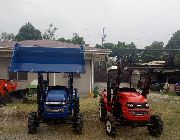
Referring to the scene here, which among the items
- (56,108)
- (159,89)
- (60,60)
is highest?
(60,60)

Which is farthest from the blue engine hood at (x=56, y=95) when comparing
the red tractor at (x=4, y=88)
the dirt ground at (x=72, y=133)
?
the red tractor at (x=4, y=88)

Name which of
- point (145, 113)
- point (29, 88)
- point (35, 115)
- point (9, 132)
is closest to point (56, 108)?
point (35, 115)

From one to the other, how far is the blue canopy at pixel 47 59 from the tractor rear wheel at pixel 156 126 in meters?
2.93

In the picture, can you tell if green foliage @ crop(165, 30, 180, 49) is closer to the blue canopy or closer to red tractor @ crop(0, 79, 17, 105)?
red tractor @ crop(0, 79, 17, 105)

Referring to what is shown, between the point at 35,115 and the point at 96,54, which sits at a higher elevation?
the point at 96,54

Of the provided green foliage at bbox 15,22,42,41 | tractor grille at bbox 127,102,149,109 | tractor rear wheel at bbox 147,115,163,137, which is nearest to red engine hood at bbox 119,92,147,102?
tractor grille at bbox 127,102,149,109

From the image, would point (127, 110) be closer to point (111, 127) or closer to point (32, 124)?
point (111, 127)

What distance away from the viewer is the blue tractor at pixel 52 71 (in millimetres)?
12297

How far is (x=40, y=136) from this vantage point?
472 inches

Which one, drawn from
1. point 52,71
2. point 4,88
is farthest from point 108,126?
point 4,88

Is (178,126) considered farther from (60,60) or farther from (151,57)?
(151,57)

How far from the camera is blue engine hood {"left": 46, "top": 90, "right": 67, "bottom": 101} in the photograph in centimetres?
1239

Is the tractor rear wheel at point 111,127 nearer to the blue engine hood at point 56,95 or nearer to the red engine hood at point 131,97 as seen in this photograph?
the red engine hood at point 131,97

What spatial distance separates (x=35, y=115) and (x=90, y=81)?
1311 centimetres
